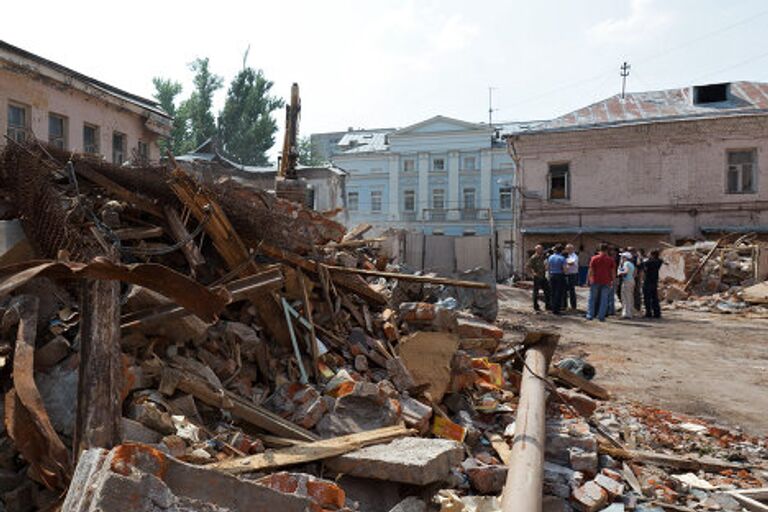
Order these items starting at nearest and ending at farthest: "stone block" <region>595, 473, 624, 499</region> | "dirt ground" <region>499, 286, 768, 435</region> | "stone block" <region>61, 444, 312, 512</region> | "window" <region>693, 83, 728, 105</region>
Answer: "stone block" <region>61, 444, 312, 512</region>
"stone block" <region>595, 473, 624, 499</region>
"dirt ground" <region>499, 286, 768, 435</region>
"window" <region>693, 83, 728, 105</region>

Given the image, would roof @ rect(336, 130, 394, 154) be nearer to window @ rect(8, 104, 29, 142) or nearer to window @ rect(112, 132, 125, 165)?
window @ rect(112, 132, 125, 165)

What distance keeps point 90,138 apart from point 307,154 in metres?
43.8

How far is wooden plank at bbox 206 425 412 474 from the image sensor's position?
10.7 feet

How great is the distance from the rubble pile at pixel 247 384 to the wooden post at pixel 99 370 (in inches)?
0.4

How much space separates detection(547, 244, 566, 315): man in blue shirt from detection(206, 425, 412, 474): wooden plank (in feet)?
35.2

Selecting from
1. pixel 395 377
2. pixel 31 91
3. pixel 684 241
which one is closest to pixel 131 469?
pixel 395 377

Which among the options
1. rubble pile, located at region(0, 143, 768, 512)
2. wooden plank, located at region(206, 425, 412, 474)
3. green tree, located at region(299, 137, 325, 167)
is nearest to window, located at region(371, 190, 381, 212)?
green tree, located at region(299, 137, 325, 167)

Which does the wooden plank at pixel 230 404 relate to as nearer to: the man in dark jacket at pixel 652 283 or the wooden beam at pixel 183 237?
the wooden beam at pixel 183 237

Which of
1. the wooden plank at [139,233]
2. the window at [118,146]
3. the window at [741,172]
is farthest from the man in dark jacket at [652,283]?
the window at [118,146]

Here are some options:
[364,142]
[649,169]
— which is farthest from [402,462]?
[364,142]

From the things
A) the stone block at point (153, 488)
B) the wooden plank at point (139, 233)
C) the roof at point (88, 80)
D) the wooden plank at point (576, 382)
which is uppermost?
the roof at point (88, 80)

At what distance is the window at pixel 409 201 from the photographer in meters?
42.7

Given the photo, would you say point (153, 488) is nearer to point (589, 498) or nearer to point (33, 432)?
point (33, 432)

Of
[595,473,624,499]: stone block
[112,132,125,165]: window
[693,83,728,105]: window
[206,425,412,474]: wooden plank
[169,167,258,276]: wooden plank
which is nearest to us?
[206,425,412,474]: wooden plank
